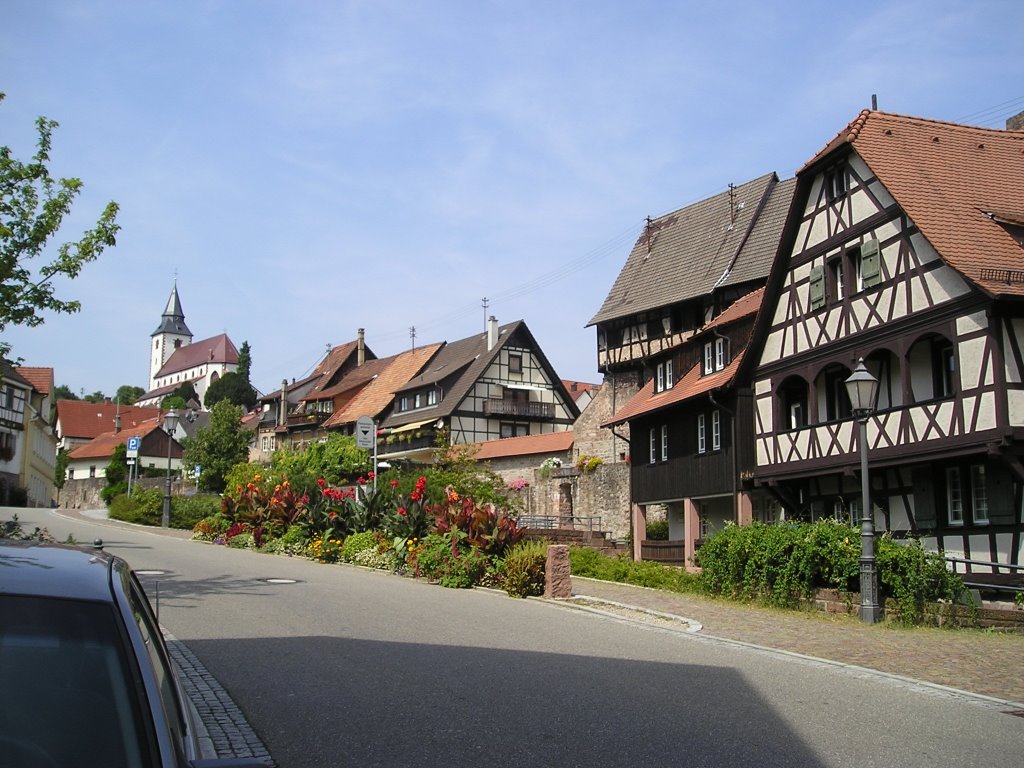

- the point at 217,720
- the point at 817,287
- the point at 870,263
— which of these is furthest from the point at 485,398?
the point at 217,720

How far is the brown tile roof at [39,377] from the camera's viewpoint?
6541 cm

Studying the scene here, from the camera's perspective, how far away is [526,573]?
17.5 m

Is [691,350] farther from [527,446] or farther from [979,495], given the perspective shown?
[527,446]

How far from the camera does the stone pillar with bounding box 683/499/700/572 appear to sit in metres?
31.5

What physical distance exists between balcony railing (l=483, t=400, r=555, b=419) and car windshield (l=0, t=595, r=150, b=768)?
57319 millimetres

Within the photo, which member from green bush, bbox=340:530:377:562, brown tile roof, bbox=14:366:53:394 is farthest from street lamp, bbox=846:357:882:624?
Result: brown tile roof, bbox=14:366:53:394

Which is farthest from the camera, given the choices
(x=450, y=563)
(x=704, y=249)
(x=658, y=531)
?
(x=704, y=249)

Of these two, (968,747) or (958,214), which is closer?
(968,747)

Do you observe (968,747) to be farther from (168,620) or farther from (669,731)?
(168,620)

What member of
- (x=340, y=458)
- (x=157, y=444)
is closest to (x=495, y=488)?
(x=340, y=458)

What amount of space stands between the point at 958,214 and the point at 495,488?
24.2 metres

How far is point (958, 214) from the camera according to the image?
70.7 feet

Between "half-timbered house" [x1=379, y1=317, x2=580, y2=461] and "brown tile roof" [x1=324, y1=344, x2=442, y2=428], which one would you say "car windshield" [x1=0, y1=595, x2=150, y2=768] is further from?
"brown tile roof" [x1=324, y1=344, x2=442, y2=428]

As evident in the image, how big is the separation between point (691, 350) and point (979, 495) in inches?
502
